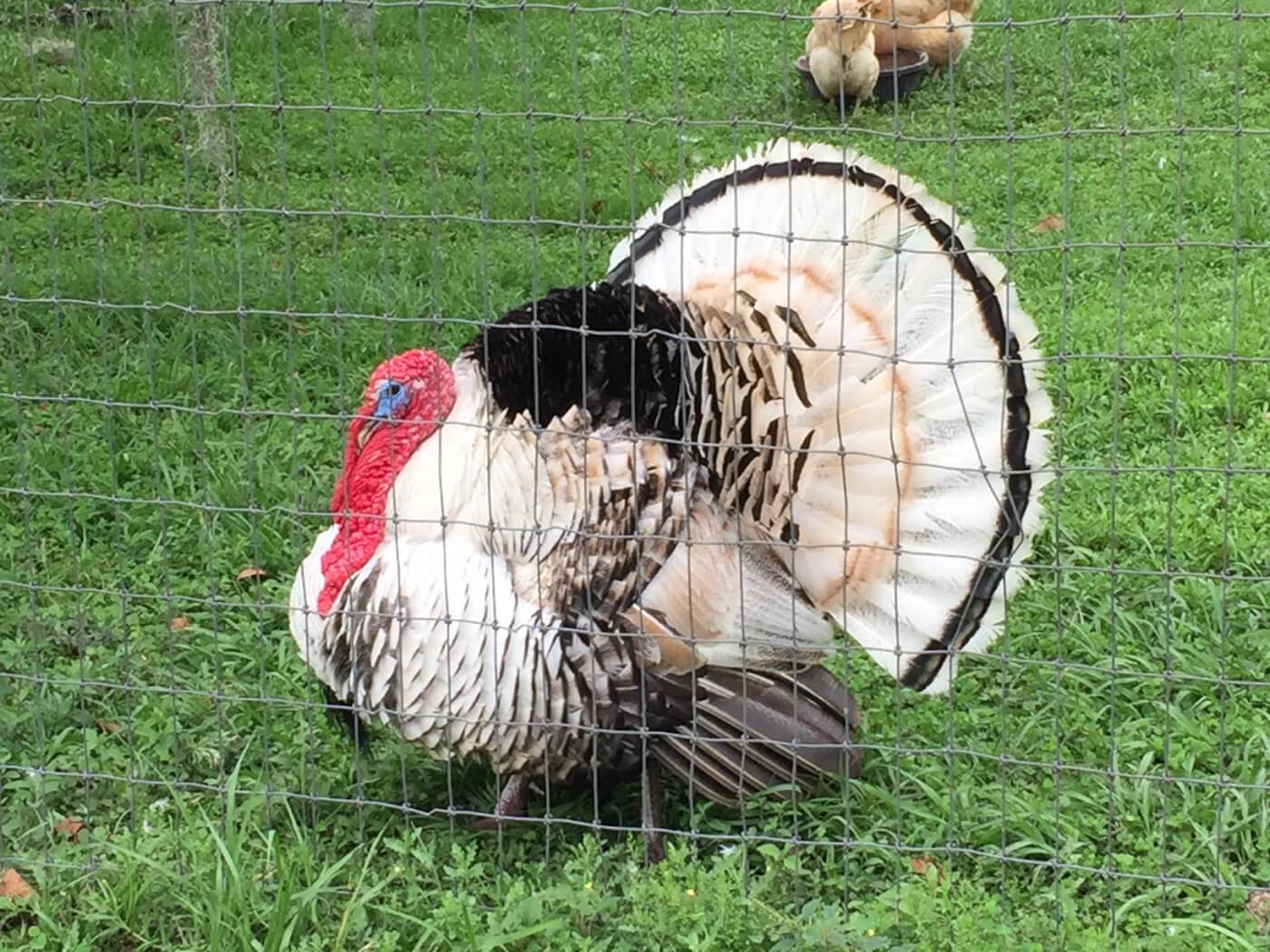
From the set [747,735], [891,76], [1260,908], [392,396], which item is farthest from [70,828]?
[891,76]

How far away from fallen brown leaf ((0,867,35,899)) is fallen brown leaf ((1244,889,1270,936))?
2230 mm

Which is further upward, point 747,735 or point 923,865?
point 747,735

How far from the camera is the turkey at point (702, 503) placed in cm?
303

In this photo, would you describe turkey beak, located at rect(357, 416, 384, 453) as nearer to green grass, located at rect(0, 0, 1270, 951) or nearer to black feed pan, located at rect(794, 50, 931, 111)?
green grass, located at rect(0, 0, 1270, 951)

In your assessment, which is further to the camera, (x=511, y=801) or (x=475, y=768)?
(x=475, y=768)

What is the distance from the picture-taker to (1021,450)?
10.0ft

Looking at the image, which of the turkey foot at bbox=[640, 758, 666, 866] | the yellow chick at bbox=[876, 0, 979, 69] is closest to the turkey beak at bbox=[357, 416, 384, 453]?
the turkey foot at bbox=[640, 758, 666, 866]

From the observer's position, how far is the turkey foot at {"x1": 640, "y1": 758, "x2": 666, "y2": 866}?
3.18 meters

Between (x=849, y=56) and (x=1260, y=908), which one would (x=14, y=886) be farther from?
(x=849, y=56)

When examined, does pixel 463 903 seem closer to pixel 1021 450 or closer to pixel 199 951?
pixel 199 951

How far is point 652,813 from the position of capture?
10.6 feet

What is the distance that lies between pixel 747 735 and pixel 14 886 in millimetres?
1410

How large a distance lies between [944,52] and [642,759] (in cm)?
691

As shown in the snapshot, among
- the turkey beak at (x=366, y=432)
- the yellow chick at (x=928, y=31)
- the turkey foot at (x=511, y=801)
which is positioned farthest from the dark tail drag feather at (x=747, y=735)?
the yellow chick at (x=928, y=31)
